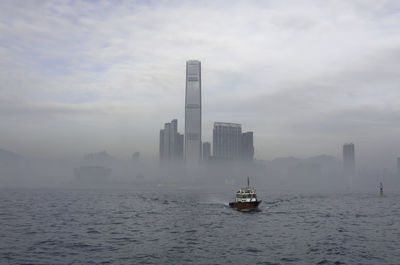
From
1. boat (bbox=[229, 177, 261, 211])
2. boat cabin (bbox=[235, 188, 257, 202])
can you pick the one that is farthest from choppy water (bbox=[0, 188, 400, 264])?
boat cabin (bbox=[235, 188, 257, 202])

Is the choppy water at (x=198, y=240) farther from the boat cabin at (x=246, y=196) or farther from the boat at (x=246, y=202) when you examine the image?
the boat cabin at (x=246, y=196)

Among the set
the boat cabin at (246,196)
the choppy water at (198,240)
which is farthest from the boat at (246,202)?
the choppy water at (198,240)

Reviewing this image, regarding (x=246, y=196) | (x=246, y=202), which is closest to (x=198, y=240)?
(x=246, y=202)

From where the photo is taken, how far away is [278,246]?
73062 mm

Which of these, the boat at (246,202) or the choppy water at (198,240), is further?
the boat at (246,202)

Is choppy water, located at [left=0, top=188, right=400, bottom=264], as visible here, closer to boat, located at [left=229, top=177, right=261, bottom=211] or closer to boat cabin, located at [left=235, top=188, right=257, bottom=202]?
boat, located at [left=229, top=177, right=261, bottom=211]

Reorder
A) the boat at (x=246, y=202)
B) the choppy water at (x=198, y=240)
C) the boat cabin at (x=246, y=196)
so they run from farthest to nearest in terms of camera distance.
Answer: the boat cabin at (x=246, y=196), the boat at (x=246, y=202), the choppy water at (x=198, y=240)

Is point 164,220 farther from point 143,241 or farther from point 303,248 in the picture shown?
point 303,248

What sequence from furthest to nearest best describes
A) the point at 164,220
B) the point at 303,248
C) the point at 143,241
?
the point at 164,220 → the point at 143,241 → the point at 303,248

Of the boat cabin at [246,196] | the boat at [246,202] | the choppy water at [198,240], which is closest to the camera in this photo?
the choppy water at [198,240]

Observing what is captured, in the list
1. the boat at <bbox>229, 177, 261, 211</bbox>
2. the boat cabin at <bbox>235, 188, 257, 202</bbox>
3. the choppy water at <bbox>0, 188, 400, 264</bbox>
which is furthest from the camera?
the boat cabin at <bbox>235, 188, 257, 202</bbox>

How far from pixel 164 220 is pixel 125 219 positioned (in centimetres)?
1195

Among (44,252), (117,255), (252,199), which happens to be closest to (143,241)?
(117,255)

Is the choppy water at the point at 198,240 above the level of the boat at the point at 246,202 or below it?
below
